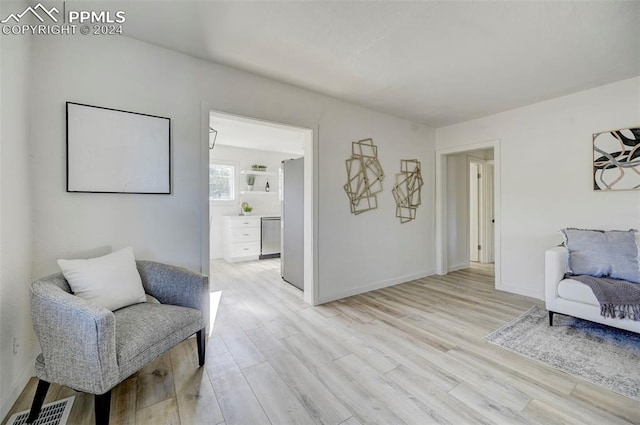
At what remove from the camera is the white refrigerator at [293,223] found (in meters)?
3.56

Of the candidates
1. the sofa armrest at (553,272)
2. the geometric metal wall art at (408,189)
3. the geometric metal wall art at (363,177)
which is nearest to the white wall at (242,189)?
the geometric metal wall art at (363,177)

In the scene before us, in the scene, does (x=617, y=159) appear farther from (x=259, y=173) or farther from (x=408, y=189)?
(x=259, y=173)

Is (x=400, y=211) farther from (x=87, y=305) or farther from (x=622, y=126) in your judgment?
(x=87, y=305)

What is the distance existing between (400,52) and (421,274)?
128 inches

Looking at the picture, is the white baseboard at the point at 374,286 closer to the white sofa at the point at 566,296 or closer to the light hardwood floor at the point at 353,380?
the light hardwood floor at the point at 353,380

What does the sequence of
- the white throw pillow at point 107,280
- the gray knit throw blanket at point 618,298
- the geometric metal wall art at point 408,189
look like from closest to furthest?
the white throw pillow at point 107,280
the gray knit throw blanket at point 618,298
the geometric metal wall art at point 408,189

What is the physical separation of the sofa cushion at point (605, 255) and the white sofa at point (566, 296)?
88mm

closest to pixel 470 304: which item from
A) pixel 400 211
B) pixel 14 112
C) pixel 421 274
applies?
pixel 421 274

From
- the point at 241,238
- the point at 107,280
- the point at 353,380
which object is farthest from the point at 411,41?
the point at 241,238

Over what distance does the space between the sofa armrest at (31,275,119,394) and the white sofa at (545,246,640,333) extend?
3.37 meters

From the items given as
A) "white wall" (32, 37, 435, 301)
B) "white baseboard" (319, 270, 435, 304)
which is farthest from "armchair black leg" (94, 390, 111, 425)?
"white baseboard" (319, 270, 435, 304)

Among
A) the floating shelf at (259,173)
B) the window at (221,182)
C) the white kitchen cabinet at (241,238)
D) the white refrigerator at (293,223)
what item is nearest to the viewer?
the white refrigerator at (293,223)

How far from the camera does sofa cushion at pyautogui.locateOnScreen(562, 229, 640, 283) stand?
2301 mm

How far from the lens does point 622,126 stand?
108 inches
